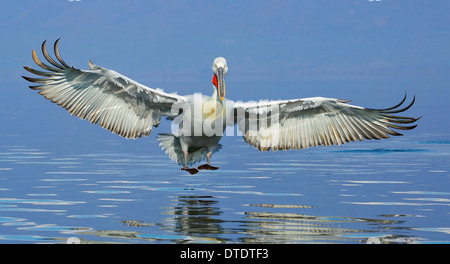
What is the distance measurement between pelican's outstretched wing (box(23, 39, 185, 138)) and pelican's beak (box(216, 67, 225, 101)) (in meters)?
0.68

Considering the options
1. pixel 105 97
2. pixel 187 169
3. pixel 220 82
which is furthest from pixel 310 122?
pixel 105 97

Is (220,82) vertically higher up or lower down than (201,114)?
higher up

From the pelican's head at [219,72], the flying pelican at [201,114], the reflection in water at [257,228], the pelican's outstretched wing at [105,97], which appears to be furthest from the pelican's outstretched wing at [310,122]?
the reflection in water at [257,228]

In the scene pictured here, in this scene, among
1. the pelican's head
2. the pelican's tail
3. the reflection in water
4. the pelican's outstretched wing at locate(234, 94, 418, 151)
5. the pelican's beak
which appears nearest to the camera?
the reflection in water

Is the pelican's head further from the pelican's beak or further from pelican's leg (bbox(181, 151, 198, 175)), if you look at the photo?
pelican's leg (bbox(181, 151, 198, 175))

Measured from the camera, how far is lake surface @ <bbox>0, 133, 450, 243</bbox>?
464 inches

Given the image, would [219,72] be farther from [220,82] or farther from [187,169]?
[187,169]

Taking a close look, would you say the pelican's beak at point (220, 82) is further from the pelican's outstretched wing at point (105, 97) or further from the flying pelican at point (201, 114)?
the pelican's outstretched wing at point (105, 97)

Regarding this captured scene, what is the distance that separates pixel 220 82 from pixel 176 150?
183 cm

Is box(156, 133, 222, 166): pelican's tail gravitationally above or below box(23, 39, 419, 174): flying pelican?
below

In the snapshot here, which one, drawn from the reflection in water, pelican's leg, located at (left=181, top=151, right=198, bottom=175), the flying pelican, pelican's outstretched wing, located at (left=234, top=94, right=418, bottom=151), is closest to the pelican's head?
the flying pelican

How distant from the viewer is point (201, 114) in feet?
48.7

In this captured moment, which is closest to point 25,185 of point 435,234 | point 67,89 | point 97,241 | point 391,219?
point 67,89

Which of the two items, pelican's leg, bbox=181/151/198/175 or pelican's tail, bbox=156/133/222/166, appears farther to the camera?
pelican's tail, bbox=156/133/222/166
